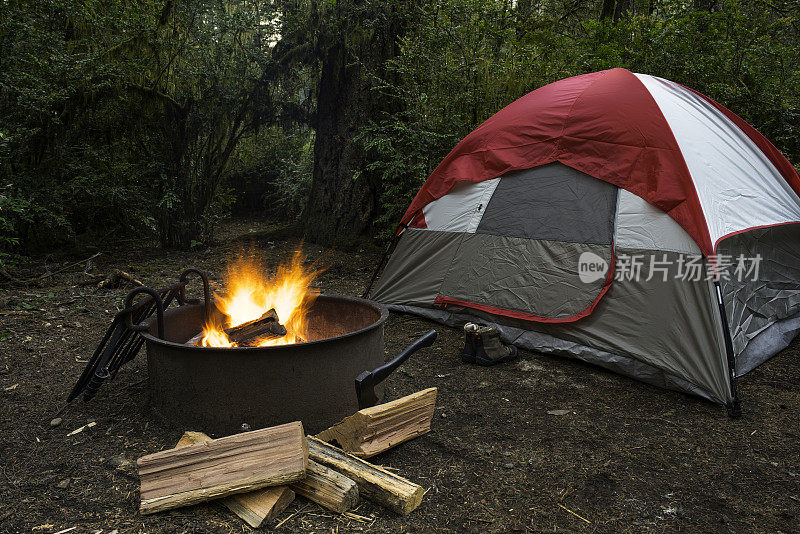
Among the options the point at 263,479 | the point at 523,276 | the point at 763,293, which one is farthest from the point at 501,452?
the point at 763,293

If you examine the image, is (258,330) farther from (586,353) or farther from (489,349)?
(586,353)

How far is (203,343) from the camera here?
10.5 feet

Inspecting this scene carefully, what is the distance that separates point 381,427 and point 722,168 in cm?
319

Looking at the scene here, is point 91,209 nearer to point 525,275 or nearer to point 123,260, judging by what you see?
point 123,260

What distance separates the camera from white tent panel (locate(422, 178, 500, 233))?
15.6 feet

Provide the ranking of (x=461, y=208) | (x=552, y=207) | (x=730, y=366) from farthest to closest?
(x=461, y=208)
(x=552, y=207)
(x=730, y=366)

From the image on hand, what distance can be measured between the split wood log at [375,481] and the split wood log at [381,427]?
3.7 inches

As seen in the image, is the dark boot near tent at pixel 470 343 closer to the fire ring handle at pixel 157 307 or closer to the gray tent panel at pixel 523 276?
the gray tent panel at pixel 523 276

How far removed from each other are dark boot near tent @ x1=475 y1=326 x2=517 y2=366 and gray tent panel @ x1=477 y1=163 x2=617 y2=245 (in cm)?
89

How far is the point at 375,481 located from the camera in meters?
2.28

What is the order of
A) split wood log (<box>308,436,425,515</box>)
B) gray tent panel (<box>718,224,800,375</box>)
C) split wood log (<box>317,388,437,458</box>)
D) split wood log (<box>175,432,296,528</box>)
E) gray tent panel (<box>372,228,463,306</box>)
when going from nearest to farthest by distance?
split wood log (<box>175,432,296,528</box>), split wood log (<box>308,436,425,515</box>), split wood log (<box>317,388,437,458</box>), gray tent panel (<box>718,224,800,375</box>), gray tent panel (<box>372,228,463,306</box>)

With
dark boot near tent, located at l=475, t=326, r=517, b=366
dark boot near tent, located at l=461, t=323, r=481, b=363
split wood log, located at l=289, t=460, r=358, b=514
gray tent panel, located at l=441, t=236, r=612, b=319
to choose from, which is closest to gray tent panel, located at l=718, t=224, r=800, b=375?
gray tent panel, located at l=441, t=236, r=612, b=319

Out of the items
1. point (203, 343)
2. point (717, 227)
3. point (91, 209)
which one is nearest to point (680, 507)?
point (717, 227)

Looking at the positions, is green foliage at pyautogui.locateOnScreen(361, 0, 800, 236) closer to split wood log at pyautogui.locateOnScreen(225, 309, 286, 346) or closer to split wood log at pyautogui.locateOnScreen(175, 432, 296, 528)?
split wood log at pyautogui.locateOnScreen(225, 309, 286, 346)
